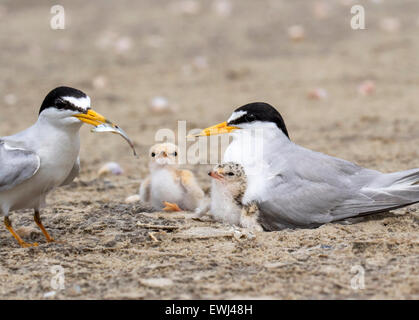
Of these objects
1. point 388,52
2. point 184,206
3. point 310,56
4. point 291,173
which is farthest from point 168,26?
point 291,173

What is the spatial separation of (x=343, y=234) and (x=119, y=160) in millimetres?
2946

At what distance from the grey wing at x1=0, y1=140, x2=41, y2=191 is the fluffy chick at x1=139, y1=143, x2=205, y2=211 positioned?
1.08 m

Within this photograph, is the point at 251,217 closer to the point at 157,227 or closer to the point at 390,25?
the point at 157,227

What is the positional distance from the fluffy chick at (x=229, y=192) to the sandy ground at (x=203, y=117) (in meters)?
0.10

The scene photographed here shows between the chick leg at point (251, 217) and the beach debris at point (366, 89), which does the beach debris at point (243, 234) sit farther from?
the beach debris at point (366, 89)

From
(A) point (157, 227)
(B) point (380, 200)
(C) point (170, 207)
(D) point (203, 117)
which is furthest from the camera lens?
(D) point (203, 117)

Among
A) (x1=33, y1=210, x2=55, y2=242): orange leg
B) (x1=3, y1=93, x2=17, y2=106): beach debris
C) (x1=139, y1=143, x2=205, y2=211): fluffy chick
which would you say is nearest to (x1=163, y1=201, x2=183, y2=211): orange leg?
(x1=139, y1=143, x2=205, y2=211): fluffy chick

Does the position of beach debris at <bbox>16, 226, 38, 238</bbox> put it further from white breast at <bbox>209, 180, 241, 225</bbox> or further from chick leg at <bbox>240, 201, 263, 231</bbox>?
chick leg at <bbox>240, 201, 263, 231</bbox>

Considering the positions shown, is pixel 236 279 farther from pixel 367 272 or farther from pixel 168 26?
pixel 168 26

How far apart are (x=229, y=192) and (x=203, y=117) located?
359cm

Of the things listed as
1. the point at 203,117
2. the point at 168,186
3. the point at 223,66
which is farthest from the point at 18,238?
the point at 223,66

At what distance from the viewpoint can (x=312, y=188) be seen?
3.75 meters

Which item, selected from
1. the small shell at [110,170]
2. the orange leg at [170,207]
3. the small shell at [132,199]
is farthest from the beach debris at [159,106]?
the orange leg at [170,207]

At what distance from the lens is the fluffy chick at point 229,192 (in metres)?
3.91
